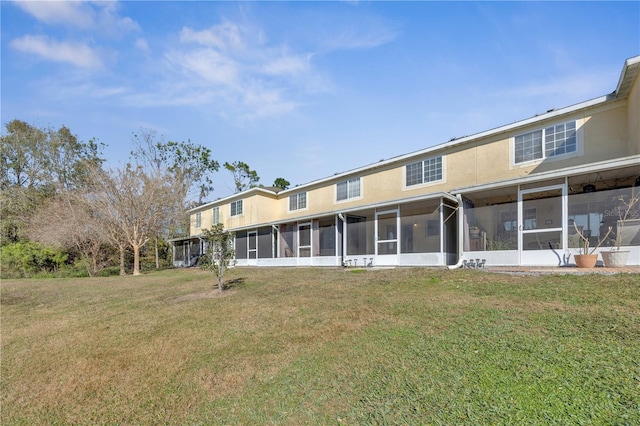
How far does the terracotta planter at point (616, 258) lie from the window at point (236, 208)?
837 inches

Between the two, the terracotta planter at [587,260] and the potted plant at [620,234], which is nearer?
the potted plant at [620,234]

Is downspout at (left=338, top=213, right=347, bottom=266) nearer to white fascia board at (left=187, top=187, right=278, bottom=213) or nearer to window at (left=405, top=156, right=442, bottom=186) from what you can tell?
window at (left=405, top=156, right=442, bottom=186)

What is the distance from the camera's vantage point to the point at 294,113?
13.4 meters

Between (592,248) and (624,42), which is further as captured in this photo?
(624,42)

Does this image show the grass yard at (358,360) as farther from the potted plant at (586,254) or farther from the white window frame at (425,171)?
the white window frame at (425,171)

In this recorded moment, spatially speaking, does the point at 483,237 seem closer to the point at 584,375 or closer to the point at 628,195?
the point at 628,195

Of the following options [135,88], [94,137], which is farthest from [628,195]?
[94,137]

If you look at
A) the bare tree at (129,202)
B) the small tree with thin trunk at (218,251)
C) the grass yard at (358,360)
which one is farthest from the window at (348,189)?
the bare tree at (129,202)

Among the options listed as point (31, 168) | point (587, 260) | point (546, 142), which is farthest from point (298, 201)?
point (31, 168)

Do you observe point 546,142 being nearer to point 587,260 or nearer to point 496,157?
point 496,157

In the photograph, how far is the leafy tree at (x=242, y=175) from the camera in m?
39.1

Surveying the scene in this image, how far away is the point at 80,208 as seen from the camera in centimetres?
2217

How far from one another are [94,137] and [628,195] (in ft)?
146

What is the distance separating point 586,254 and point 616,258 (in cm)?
57
